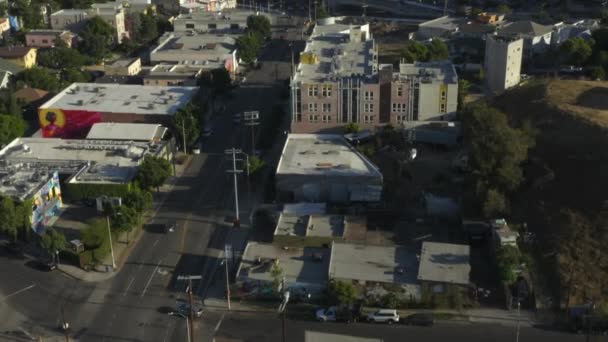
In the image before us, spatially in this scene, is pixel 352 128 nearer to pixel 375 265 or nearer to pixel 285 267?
pixel 375 265

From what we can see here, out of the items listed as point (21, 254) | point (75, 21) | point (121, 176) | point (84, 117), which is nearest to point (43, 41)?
point (75, 21)

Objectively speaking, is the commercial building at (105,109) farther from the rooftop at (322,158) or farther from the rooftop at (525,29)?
the rooftop at (525,29)

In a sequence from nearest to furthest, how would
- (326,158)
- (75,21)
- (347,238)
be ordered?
(347,238) → (326,158) → (75,21)

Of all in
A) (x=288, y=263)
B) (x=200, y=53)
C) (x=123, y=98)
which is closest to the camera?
(x=288, y=263)

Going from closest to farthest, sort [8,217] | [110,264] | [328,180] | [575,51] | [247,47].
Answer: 1. [110,264]
2. [8,217]
3. [328,180]
4. [575,51]
5. [247,47]

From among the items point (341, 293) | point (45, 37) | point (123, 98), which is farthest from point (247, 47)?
point (341, 293)

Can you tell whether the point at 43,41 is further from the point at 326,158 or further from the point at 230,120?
the point at 326,158

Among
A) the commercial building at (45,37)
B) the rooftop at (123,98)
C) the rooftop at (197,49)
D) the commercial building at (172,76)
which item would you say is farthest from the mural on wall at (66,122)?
the commercial building at (45,37)
